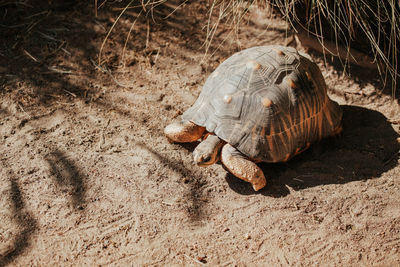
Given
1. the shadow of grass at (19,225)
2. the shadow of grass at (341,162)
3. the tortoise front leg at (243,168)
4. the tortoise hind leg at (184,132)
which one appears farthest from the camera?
the tortoise hind leg at (184,132)

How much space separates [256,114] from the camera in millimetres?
2832

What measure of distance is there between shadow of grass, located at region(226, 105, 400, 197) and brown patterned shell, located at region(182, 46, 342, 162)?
5.8 inches

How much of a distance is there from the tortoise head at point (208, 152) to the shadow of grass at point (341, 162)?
0.25m

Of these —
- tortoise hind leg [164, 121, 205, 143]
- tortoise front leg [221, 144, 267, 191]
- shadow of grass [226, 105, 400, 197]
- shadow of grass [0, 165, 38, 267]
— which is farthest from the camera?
tortoise hind leg [164, 121, 205, 143]

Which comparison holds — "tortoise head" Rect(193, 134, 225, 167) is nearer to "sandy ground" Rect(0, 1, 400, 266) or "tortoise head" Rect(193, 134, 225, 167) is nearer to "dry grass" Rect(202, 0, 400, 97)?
"sandy ground" Rect(0, 1, 400, 266)

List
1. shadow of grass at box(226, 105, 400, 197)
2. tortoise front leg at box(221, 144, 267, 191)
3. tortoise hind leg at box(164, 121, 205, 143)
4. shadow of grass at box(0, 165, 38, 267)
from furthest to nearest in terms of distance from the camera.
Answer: tortoise hind leg at box(164, 121, 205, 143)
shadow of grass at box(226, 105, 400, 197)
tortoise front leg at box(221, 144, 267, 191)
shadow of grass at box(0, 165, 38, 267)

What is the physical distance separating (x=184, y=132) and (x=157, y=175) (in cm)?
41

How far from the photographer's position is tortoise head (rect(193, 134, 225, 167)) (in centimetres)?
280

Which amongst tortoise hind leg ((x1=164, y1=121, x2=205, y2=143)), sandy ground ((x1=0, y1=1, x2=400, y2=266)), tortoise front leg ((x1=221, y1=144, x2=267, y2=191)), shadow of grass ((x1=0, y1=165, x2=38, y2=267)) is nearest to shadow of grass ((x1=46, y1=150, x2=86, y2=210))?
sandy ground ((x1=0, y1=1, x2=400, y2=266))

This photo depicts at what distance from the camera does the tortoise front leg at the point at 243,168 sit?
2750 millimetres

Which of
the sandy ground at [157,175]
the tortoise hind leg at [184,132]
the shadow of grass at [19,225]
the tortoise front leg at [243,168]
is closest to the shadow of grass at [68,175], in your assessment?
the sandy ground at [157,175]

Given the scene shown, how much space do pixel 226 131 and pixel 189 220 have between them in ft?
2.34

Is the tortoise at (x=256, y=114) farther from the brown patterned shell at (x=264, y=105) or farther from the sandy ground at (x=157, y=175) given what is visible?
A: the sandy ground at (x=157, y=175)

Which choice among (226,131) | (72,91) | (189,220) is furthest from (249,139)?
(72,91)
